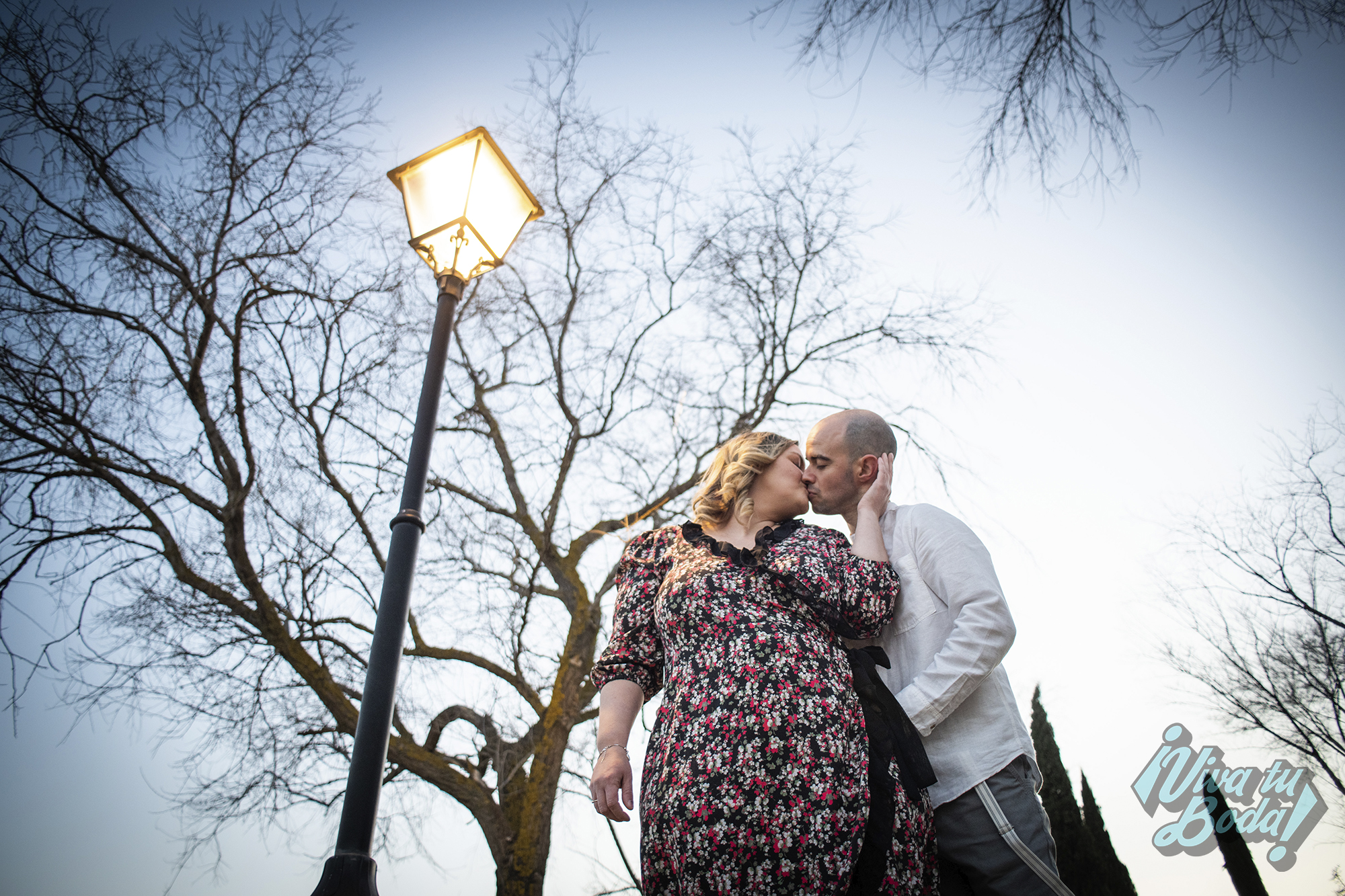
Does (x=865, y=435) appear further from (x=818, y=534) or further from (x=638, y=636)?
(x=638, y=636)

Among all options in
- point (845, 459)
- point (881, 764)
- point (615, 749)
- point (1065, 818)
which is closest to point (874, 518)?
point (845, 459)

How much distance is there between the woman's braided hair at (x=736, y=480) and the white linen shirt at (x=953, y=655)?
1.49ft

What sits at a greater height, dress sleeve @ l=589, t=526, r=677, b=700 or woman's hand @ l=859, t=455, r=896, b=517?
woman's hand @ l=859, t=455, r=896, b=517

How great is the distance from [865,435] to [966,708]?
84cm

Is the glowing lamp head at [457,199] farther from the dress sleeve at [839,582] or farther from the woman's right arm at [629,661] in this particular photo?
the dress sleeve at [839,582]

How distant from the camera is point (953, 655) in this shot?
1.66 metres

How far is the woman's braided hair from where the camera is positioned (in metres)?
2.09

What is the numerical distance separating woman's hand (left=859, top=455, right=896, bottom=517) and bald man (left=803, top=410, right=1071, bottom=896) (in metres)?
0.11

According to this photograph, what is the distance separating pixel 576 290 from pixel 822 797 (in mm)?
7181

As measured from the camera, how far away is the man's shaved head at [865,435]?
2160 mm

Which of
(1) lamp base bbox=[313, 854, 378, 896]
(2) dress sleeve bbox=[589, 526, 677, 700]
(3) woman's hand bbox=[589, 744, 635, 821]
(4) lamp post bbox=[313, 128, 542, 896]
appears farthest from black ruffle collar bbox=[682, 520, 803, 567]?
(1) lamp base bbox=[313, 854, 378, 896]

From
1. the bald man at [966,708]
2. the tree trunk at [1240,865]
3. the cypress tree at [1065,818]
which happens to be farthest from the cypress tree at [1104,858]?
the bald man at [966,708]

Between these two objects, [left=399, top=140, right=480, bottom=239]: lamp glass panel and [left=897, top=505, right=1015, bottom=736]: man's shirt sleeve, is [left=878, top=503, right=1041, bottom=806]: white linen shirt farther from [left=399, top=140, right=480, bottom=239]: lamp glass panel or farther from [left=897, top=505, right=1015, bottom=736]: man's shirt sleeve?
[left=399, top=140, right=480, bottom=239]: lamp glass panel

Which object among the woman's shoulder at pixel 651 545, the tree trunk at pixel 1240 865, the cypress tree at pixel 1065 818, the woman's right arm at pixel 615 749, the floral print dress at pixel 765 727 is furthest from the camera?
the cypress tree at pixel 1065 818
